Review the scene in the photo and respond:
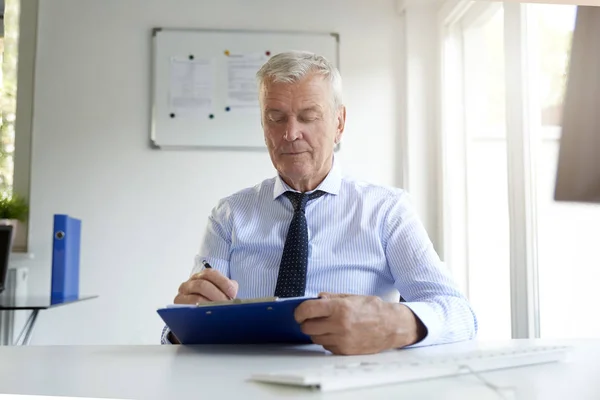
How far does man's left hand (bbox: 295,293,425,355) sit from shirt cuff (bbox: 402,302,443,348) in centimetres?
6

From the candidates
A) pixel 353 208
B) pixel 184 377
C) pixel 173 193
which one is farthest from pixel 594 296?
pixel 173 193

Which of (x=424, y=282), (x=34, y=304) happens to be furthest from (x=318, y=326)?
(x=34, y=304)

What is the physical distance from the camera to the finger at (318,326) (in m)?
1.07

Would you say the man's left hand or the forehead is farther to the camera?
the forehead

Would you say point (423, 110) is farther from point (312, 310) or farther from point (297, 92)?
point (312, 310)

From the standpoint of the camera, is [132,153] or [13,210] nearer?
[13,210]

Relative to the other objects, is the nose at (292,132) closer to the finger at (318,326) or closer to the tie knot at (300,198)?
the tie knot at (300,198)

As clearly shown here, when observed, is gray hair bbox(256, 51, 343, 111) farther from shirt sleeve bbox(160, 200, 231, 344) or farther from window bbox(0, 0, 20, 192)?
window bbox(0, 0, 20, 192)

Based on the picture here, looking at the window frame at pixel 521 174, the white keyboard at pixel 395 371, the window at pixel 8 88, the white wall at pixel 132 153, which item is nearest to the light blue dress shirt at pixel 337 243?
the white keyboard at pixel 395 371

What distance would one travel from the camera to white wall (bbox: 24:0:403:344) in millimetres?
3340

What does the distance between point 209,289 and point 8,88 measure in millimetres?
2668

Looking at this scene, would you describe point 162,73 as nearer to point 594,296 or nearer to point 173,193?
point 173,193

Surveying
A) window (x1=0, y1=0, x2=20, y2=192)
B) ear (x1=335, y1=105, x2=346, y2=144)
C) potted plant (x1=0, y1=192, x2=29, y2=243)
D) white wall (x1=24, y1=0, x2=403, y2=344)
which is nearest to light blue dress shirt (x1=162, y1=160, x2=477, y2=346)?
ear (x1=335, y1=105, x2=346, y2=144)

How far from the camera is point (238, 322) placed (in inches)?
44.2
